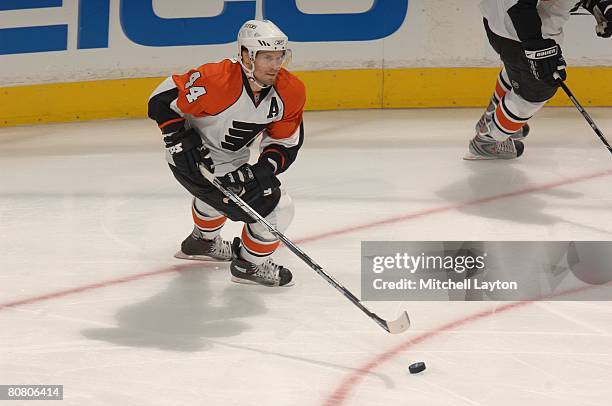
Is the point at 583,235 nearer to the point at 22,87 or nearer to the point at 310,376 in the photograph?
the point at 310,376

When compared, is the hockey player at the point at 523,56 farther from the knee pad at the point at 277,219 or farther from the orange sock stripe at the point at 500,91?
the knee pad at the point at 277,219

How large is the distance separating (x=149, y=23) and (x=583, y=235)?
2.88m

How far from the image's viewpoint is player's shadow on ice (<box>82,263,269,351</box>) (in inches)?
122

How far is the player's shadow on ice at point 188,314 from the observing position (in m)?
3.09

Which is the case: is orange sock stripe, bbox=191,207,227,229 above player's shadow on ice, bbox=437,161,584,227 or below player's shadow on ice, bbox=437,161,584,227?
above

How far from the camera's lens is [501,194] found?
Result: 4.56 m

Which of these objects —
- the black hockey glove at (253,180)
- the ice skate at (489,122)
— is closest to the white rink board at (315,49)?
the ice skate at (489,122)

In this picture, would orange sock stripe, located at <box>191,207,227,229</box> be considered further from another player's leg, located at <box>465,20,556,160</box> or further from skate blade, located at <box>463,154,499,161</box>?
skate blade, located at <box>463,154,499,161</box>

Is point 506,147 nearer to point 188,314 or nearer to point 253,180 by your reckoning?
point 253,180

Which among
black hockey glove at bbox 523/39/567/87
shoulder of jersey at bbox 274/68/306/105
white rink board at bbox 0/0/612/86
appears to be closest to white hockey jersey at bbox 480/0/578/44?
black hockey glove at bbox 523/39/567/87

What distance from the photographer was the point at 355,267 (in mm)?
3715

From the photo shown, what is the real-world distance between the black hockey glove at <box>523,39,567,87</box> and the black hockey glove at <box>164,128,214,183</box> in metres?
1.78

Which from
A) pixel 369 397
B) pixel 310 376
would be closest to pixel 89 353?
pixel 310 376

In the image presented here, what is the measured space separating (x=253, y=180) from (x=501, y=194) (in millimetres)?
1707
